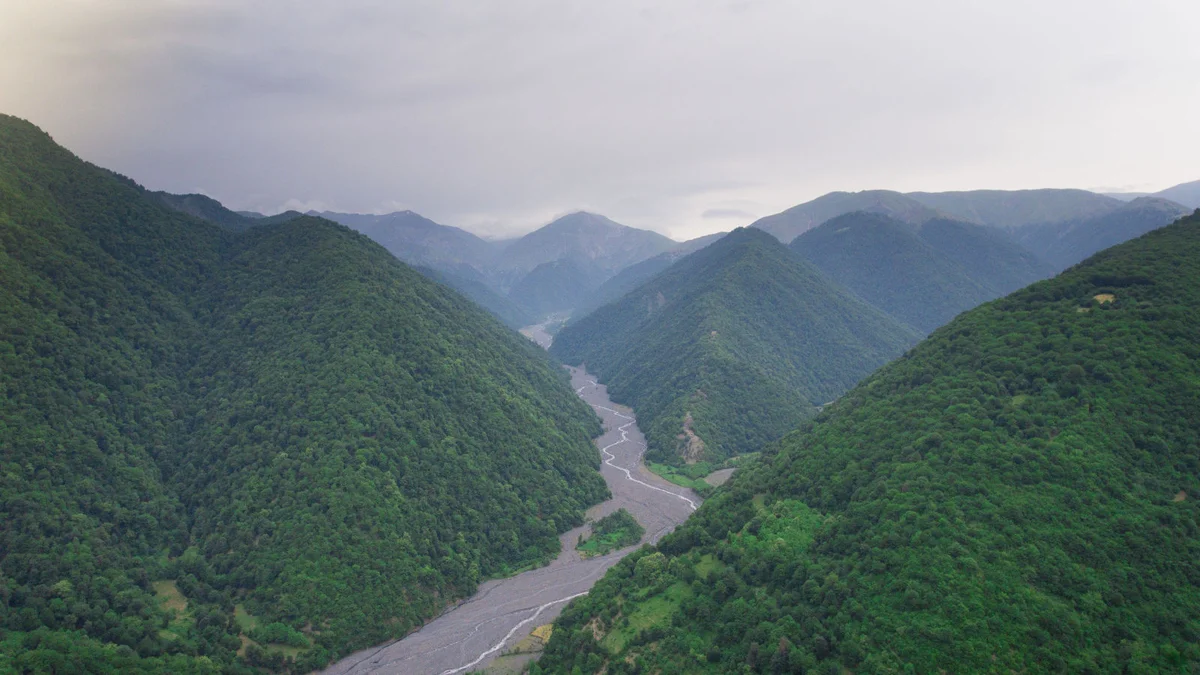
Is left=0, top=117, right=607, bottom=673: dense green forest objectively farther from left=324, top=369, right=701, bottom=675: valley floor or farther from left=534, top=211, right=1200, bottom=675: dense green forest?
left=534, top=211, right=1200, bottom=675: dense green forest

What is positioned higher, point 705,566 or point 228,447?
point 228,447

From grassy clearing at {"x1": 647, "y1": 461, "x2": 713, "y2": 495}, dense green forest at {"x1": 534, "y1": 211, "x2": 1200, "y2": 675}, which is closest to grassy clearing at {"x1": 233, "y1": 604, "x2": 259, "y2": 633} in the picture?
dense green forest at {"x1": 534, "y1": 211, "x2": 1200, "y2": 675}

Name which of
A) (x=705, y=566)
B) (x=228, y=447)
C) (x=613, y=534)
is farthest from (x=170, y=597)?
(x=705, y=566)

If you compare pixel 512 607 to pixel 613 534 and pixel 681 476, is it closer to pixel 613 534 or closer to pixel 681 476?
pixel 613 534

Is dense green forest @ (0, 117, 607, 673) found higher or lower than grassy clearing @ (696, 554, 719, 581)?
higher

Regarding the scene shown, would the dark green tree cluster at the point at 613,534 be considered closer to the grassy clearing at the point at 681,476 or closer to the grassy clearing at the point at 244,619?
the grassy clearing at the point at 681,476

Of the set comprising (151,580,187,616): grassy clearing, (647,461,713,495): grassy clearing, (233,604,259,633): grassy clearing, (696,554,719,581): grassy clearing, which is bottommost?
(647,461,713,495): grassy clearing
